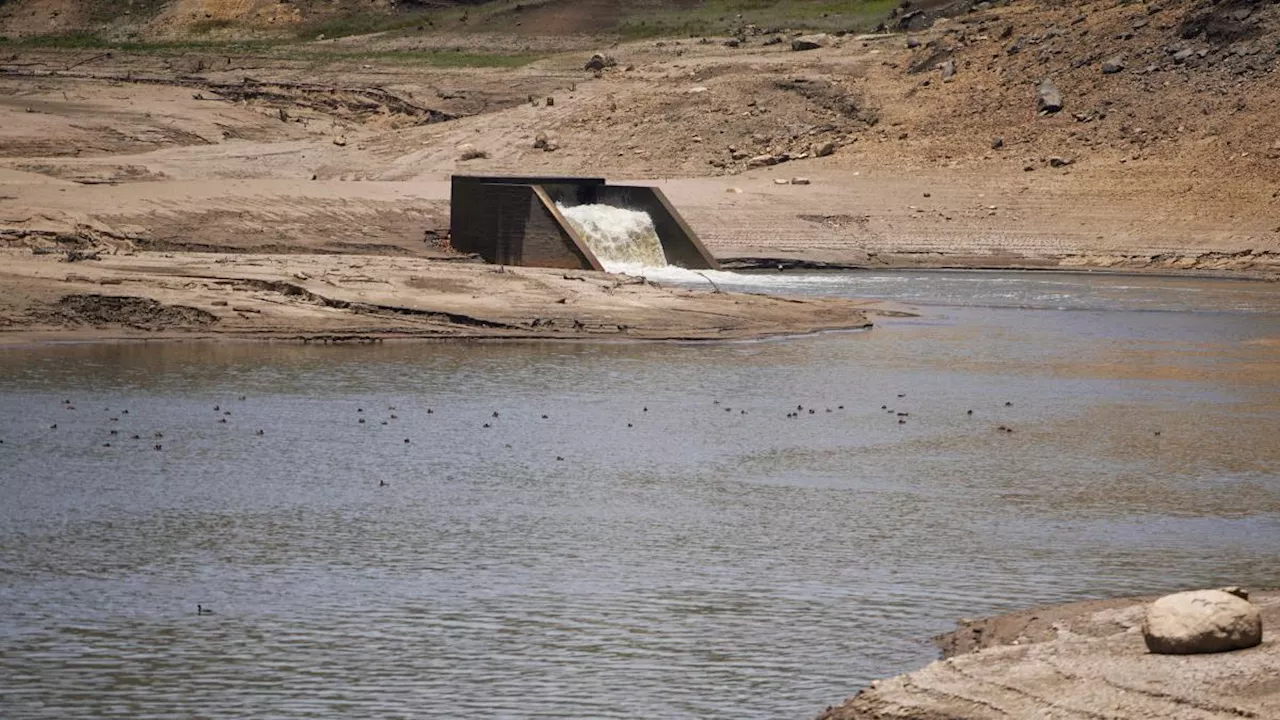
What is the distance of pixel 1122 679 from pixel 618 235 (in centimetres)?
2464

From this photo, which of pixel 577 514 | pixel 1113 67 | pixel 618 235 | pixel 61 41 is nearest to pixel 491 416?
pixel 577 514

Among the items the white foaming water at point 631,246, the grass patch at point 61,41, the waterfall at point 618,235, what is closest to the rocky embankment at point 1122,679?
the white foaming water at point 631,246

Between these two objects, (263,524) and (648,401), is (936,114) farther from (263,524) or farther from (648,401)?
(263,524)

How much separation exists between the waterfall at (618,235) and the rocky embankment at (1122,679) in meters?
23.1

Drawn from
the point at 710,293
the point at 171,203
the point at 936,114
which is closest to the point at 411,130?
the point at 936,114

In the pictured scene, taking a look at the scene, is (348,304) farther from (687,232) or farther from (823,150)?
(823,150)

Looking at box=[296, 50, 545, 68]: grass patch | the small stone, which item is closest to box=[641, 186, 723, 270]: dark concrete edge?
the small stone

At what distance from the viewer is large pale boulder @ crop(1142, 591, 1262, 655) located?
25.5ft

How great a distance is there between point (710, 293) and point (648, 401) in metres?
7.97

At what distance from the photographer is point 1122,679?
7.79m

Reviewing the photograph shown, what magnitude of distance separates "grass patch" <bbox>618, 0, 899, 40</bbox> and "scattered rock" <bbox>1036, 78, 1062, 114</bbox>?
11274 mm

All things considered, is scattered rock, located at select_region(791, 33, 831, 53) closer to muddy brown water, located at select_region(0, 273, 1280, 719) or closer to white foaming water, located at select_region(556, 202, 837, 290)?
white foaming water, located at select_region(556, 202, 837, 290)

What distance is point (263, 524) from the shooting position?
12680 mm

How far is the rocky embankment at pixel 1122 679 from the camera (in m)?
7.46
